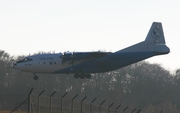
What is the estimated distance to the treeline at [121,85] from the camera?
379 ft

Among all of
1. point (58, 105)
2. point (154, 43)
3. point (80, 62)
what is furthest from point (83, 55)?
point (58, 105)

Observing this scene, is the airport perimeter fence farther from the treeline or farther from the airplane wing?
the treeline

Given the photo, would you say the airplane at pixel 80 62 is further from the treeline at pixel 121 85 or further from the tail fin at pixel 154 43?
the treeline at pixel 121 85

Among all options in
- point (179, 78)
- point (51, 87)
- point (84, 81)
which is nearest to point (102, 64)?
point (51, 87)

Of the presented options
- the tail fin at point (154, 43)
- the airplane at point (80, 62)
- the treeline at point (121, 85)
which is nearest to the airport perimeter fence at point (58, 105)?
the airplane at point (80, 62)

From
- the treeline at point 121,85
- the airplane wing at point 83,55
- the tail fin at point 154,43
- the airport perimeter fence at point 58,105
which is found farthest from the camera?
the treeline at point 121,85

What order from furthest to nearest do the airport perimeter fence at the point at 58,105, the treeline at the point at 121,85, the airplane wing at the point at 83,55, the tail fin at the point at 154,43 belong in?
the treeline at the point at 121,85 → the tail fin at the point at 154,43 → the airplane wing at the point at 83,55 → the airport perimeter fence at the point at 58,105

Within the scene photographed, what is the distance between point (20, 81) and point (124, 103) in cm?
2085

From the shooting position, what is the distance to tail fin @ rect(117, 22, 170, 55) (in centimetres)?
8867

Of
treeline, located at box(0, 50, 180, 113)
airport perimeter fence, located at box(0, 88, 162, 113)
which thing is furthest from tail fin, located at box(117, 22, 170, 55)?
airport perimeter fence, located at box(0, 88, 162, 113)

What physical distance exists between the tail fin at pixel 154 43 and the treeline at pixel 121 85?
61.4ft

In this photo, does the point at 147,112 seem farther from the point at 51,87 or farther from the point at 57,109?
the point at 57,109

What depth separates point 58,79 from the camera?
121500mm

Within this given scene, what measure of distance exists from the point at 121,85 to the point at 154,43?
38.7 m
